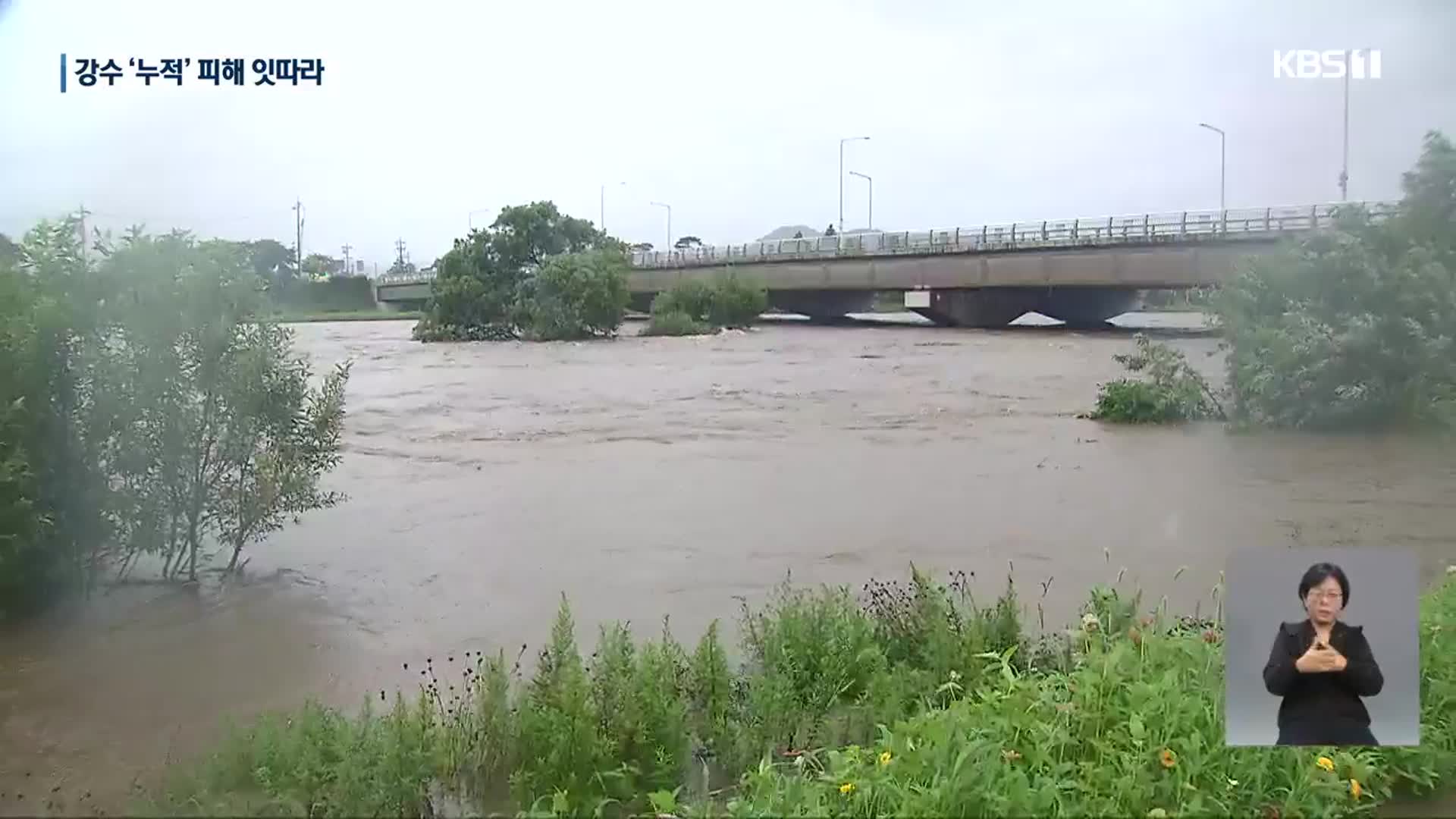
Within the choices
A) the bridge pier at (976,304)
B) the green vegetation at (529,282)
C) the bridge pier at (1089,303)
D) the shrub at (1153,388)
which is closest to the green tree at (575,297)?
the green vegetation at (529,282)

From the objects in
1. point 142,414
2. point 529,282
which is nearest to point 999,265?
point 529,282

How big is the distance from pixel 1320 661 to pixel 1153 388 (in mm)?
3500

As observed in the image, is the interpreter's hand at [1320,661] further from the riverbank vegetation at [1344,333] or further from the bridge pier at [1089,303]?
the bridge pier at [1089,303]

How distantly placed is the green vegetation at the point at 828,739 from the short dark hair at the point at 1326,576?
454 millimetres

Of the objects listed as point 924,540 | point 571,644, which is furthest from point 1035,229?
point 571,644

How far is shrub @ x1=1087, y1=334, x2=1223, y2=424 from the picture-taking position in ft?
19.8

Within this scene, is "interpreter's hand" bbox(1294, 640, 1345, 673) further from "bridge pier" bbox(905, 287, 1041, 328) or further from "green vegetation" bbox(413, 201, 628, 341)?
"bridge pier" bbox(905, 287, 1041, 328)

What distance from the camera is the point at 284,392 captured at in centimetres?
462

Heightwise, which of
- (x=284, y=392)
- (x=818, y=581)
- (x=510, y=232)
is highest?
(x=510, y=232)

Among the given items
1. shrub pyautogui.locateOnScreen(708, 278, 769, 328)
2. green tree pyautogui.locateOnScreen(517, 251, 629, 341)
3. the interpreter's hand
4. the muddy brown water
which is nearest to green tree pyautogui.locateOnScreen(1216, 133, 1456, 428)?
the muddy brown water

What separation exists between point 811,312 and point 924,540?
1439mm

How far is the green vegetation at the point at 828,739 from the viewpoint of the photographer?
111 inches

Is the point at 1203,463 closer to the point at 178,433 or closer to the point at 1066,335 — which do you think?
the point at 1066,335

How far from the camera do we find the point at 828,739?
3.52m
